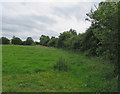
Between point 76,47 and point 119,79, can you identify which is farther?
point 76,47

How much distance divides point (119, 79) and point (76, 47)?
17108 mm

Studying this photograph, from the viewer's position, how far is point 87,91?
409 cm

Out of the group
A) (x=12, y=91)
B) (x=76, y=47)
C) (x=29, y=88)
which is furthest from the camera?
(x=76, y=47)

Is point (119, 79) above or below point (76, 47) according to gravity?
below

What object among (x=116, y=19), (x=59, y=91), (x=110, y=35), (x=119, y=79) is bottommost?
(x=59, y=91)

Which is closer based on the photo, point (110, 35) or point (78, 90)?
point (110, 35)

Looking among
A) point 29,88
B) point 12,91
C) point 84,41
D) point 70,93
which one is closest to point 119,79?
point 70,93

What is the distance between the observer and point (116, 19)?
3.77 m

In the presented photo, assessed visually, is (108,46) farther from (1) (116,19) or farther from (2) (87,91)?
(2) (87,91)

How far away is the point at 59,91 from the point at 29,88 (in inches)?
57.4

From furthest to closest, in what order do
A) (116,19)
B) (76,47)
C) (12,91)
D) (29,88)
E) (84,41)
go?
(76,47) < (84,41) < (29,88) < (12,91) < (116,19)

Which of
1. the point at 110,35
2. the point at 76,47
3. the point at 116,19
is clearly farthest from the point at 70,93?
the point at 76,47

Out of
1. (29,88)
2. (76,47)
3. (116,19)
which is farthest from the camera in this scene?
(76,47)

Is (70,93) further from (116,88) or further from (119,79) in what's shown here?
(119,79)
